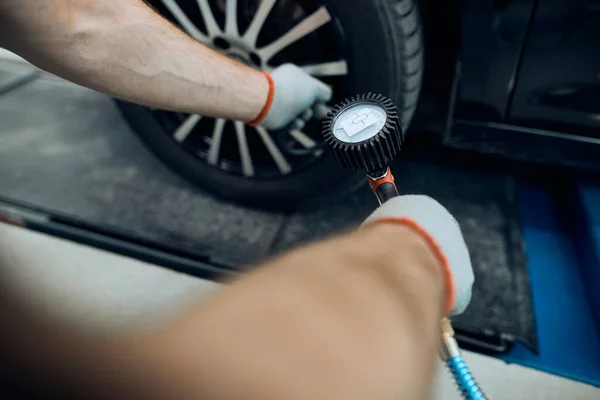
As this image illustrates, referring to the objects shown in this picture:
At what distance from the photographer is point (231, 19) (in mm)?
1024

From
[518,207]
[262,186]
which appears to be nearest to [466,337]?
[518,207]

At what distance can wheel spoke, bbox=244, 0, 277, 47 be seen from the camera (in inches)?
39.2

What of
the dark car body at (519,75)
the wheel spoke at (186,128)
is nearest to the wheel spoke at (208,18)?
Answer: the wheel spoke at (186,128)

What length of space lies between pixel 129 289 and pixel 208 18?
0.64 meters

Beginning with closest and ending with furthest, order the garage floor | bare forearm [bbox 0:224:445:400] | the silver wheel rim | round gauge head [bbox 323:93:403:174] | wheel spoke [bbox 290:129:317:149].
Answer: bare forearm [bbox 0:224:445:400], round gauge head [bbox 323:93:403:174], the garage floor, the silver wheel rim, wheel spoke [bbox 290:129:317:149]

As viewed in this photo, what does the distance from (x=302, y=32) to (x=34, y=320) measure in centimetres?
90

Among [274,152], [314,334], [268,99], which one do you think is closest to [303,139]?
[274,152]

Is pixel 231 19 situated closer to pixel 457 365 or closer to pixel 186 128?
pixel 186 128

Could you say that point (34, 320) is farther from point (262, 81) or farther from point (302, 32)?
point (302, 32)

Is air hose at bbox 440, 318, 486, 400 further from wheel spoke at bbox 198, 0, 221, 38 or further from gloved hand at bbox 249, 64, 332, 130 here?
wheel spoke at bbox 198, 0, 221, 38

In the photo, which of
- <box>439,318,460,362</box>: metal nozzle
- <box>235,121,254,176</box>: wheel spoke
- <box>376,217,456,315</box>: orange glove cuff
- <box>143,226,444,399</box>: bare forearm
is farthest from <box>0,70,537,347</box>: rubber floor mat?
<box>143,226,444,399</box>: bare forearm

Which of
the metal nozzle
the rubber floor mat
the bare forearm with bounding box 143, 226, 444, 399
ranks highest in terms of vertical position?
the bare forearm with bounding box 143, 226, 444, 399

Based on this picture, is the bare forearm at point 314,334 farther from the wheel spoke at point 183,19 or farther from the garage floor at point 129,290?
the wheel spoke at point 183,19

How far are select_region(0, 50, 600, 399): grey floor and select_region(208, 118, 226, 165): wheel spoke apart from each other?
29 cm
